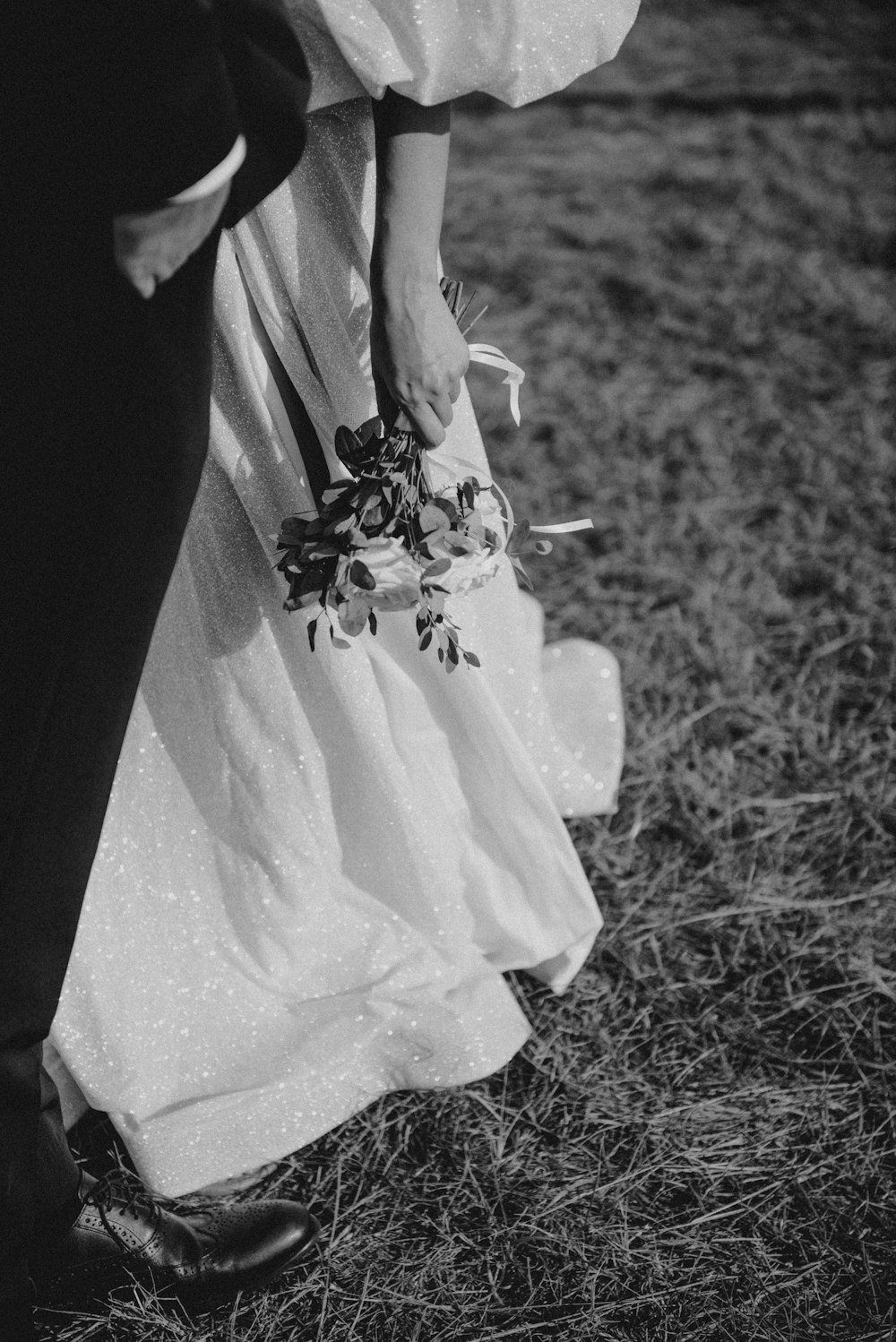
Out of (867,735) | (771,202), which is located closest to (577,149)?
(771,202)

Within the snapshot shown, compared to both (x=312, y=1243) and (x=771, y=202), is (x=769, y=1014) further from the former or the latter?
(x=771, y=202)

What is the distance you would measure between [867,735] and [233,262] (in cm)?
159

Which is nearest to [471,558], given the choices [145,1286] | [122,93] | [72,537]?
[72,537]

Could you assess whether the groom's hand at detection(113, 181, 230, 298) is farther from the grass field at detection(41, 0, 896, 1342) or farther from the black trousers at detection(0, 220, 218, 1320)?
the grass field at detection(41, 0, 896, 1342)

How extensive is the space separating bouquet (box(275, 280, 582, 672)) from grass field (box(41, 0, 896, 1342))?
0.82 meters

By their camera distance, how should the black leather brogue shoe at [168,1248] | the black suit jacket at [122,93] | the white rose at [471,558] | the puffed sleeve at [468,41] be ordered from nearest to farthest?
the black suit jacket at [122,93]
the puffed sleeve at [468,41]
the white rose at [471,558]
the black leather brogue shoe at [168,1248]

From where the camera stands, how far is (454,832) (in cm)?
170

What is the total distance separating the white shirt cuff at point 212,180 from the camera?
912 mm

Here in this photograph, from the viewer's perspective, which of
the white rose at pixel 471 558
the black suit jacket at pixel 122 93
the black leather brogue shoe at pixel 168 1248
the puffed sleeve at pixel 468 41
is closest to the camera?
the black suit jacket at pixel 122 93

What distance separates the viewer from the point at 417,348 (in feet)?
4.14

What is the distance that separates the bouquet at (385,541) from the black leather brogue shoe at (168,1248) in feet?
2.60

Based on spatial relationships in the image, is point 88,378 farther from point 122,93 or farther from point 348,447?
point 348,447

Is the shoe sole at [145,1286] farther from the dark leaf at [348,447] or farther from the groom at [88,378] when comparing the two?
the dark leaf at [348,447]

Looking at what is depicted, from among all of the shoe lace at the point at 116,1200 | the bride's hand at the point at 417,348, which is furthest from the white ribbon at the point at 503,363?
the shoe lace at the point at 116,1200
